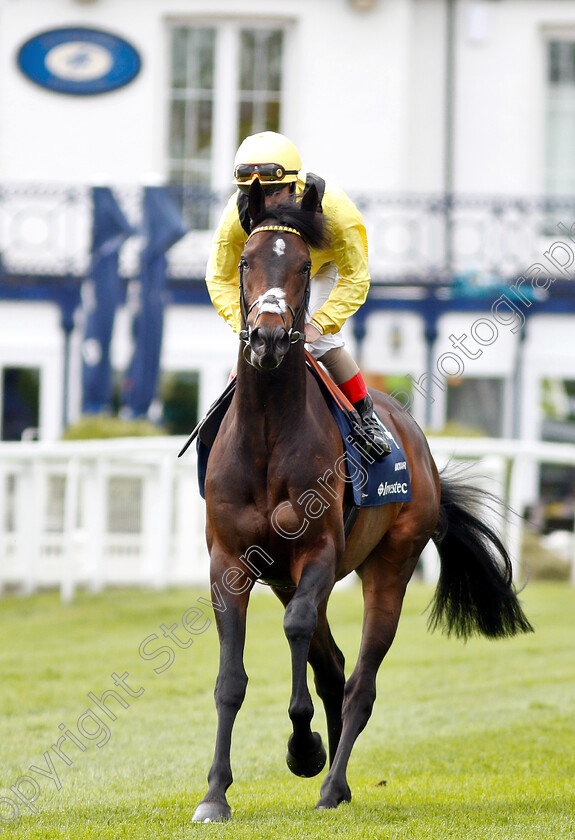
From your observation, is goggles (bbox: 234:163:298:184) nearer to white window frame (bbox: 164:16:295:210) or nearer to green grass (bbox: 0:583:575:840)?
green grass (bbox: 0:583:575:840)

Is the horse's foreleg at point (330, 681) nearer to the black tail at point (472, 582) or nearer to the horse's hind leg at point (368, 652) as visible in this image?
the horse's hind leg at point (368, 652)

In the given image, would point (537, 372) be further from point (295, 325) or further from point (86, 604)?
point (295, 325)

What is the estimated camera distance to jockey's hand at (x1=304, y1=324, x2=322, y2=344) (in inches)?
179

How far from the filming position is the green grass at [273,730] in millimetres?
4156

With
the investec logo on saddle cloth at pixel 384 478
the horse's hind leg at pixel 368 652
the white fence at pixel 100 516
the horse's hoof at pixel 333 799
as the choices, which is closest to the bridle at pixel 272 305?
the investec logo on saddle cloth at pixel 384 478

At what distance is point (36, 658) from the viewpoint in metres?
8.12

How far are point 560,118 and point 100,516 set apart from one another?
8.50m

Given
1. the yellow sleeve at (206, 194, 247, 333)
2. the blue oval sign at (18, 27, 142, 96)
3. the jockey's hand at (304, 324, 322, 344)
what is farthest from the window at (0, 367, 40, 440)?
the jockey's hand at (304, 324, 322, 344)

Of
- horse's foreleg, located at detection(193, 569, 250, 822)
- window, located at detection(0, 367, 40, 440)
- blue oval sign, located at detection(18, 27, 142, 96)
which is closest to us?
horse's foreleg, located at detection(193, 569, 250, 822)

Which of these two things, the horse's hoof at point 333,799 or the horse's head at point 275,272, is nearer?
the horse's head at point 275,272

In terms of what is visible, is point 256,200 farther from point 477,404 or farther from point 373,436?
point 477,404

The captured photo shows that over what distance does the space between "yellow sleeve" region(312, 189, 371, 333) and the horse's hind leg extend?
1110 mm

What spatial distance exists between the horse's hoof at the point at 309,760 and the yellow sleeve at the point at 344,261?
1.50 metres

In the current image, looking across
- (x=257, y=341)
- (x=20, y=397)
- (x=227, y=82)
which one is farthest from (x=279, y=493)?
(x=227, y=82)
